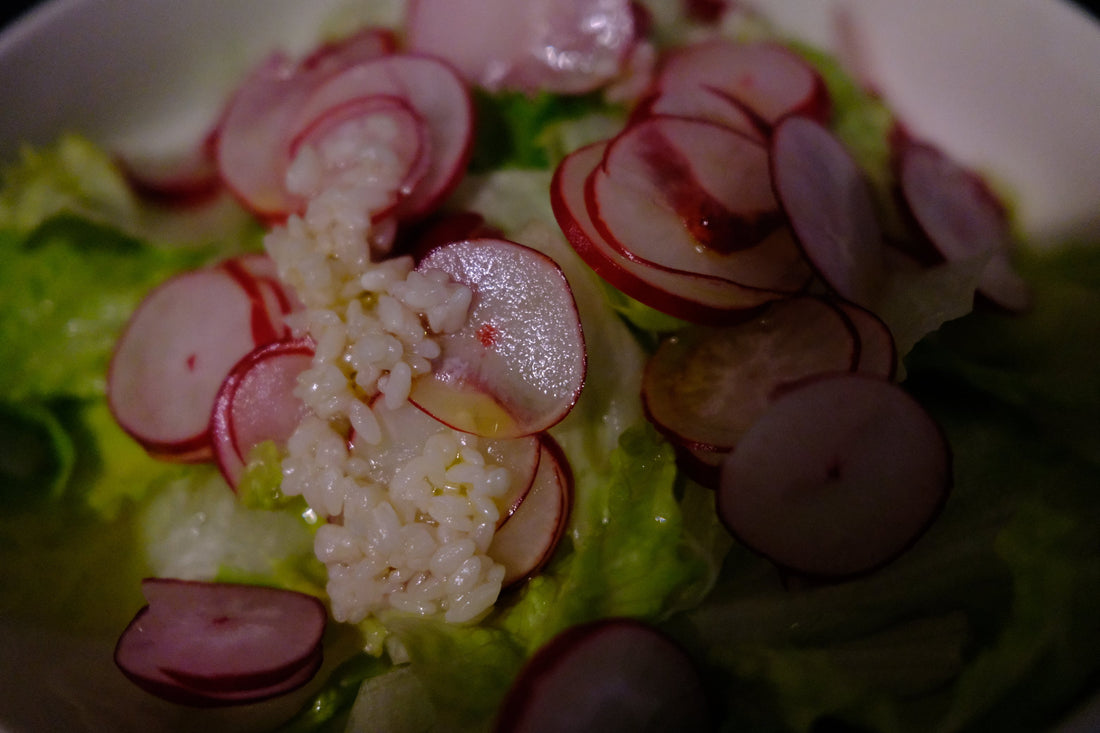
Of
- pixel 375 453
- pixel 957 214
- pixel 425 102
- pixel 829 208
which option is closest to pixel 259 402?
pixel 375 453

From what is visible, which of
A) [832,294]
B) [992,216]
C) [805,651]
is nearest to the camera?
[805,651]

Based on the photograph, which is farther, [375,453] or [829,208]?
[829,208]

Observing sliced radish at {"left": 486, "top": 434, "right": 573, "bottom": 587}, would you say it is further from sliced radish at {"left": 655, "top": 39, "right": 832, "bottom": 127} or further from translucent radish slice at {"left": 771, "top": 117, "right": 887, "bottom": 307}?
sliced radish at {"left": 655, "top": 39, "right": 832, "bottom": 127}

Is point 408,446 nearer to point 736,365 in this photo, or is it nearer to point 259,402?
point 259,402

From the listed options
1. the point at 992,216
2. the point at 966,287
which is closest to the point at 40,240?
the point at 966,287

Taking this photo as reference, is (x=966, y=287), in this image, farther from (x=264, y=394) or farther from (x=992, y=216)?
(x=264, y=394)

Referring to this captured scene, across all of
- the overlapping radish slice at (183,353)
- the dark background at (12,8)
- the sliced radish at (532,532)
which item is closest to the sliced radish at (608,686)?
the sliced radish at (532,532)
